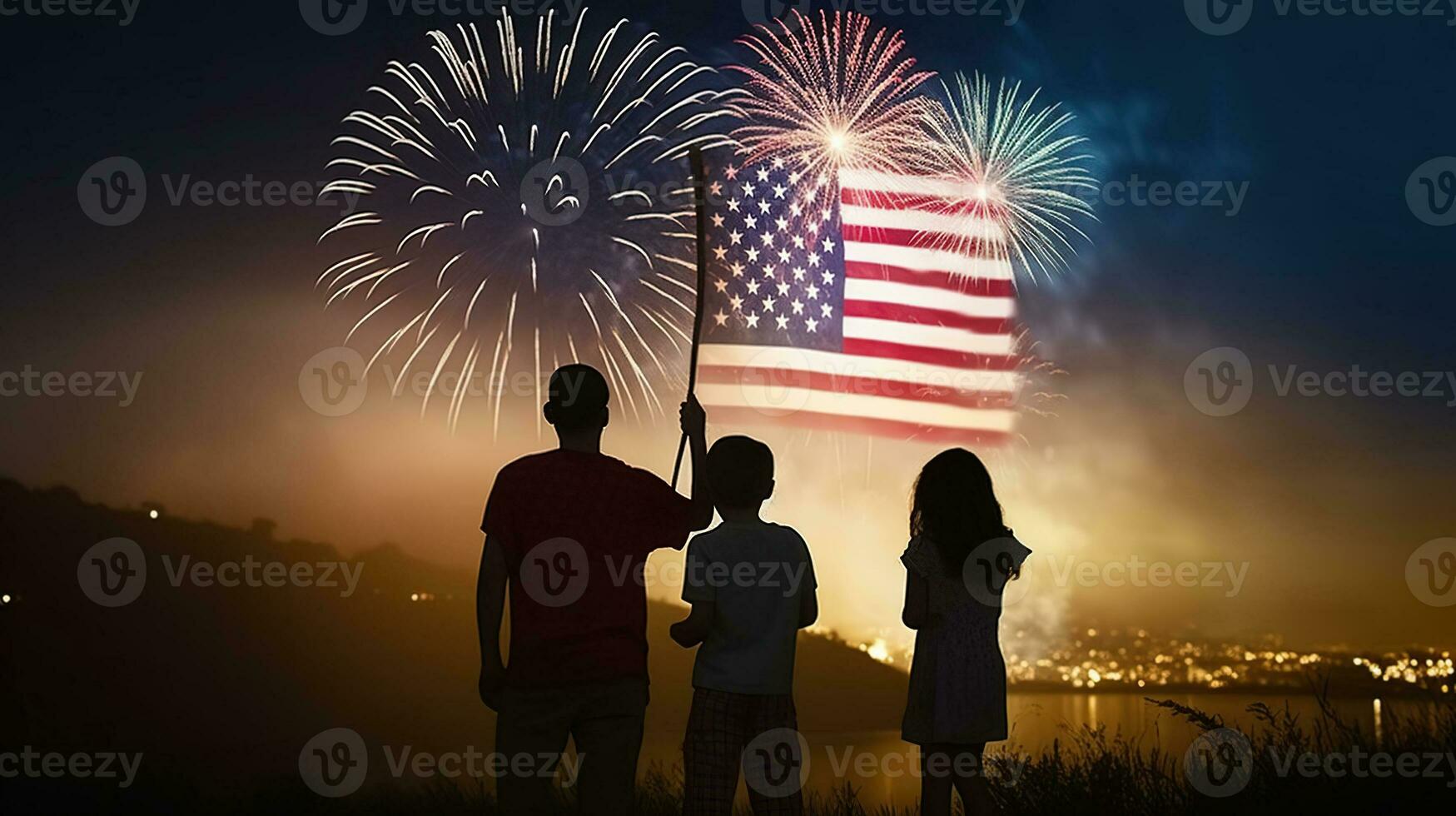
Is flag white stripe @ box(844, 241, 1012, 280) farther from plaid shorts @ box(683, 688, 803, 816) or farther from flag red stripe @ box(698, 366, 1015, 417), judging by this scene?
plaid shorts @ box(683, 688, 803, 816)

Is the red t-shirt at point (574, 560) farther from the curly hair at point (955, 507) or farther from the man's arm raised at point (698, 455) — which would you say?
the curly hair at point (955, 507)

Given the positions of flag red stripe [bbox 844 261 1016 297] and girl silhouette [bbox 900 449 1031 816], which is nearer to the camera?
girl silhouette [bbox 900 449 1031 816]

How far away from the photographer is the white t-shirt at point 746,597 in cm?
525

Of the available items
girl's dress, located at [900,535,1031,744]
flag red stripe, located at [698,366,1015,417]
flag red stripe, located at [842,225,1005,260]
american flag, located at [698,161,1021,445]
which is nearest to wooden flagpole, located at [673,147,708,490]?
girl's dress, located at [900,535,1031,744]

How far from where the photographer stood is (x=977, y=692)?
5773 millimetres

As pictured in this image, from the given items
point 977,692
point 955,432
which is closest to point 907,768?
point 977,692

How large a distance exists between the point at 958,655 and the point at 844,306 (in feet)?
26.4

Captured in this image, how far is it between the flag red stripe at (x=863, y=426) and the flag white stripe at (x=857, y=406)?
5 centimetres

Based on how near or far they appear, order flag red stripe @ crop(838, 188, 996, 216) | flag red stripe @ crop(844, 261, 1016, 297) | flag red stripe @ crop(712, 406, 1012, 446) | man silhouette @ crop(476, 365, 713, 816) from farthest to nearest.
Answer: flag red stripe @ crop(838, 188, 996, 216)
flag red stripe @ crop(844, 261, 1016, 297)
flag red stripe @ crop(712, 406, 1012, 446)
man silhouette @ crop(476, 365, 713, 816)

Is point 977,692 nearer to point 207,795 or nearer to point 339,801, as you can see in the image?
point 339,801

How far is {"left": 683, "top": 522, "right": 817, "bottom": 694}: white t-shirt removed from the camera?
525 centimetres

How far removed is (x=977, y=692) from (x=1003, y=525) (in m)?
0.70

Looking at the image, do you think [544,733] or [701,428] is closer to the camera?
[544,733]

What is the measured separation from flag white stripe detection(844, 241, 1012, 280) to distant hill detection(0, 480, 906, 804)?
563 cm
